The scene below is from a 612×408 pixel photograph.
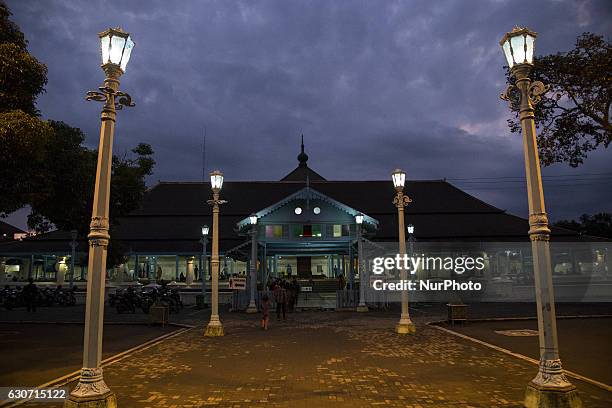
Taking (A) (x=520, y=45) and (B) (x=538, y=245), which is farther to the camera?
(A) (x=520, y=45)

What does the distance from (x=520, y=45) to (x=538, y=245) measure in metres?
2.88

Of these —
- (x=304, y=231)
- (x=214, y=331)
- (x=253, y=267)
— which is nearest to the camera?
(x=214, y=331)

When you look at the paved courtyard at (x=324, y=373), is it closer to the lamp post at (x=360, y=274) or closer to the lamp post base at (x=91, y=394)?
the lamp post base at (x=91, y=394)

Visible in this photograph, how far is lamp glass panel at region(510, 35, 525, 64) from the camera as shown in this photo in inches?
263

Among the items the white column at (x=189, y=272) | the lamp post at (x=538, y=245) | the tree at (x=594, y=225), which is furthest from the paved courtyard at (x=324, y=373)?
the tree at (x=594, y=225)

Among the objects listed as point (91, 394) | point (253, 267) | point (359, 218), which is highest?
point (359, 218)

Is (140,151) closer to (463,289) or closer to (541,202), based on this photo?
(541,202)

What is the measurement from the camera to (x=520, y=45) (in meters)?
6.68

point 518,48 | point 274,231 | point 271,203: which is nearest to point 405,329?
point 518,48

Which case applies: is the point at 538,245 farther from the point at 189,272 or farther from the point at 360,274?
the point at 189,272

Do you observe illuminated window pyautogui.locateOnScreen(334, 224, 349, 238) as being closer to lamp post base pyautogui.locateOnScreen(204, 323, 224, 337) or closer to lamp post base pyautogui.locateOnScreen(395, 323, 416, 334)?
lamp post base pyautogui.locateOnScreen(395, 323, 416, 334)

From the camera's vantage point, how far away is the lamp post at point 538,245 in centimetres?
592

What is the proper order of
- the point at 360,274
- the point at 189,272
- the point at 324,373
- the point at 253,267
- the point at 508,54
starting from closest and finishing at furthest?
1. the point at 508,54
2. the point at 324,373
3. the point at 360,274
4. the point at 253,267
5. the point at 189,272

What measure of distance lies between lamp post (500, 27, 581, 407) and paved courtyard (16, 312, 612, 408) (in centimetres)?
76
